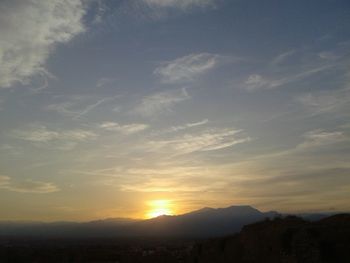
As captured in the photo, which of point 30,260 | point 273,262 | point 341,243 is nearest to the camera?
point 341,243

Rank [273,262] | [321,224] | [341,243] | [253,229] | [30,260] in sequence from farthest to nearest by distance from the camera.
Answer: [30,260] < [253,229] < [321,224] < [273,262] < [341,243]

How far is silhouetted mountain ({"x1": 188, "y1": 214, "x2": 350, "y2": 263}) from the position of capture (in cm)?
3244

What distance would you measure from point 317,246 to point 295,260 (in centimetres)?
179

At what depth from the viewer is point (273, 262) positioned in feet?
114

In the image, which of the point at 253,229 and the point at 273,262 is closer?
the point at 273,262

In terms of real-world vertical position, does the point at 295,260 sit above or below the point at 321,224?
below

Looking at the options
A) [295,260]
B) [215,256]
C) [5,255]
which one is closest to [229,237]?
[215,256]

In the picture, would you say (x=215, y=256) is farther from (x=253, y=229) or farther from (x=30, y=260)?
(x=30, y=260)

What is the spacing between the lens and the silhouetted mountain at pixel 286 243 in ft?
106

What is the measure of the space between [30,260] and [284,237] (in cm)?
5078

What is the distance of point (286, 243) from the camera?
35.1 metres

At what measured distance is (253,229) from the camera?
42312 millimetres

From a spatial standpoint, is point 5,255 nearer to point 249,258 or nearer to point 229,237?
point 229,237

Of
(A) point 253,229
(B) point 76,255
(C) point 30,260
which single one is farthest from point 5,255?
(A) point 253,229
